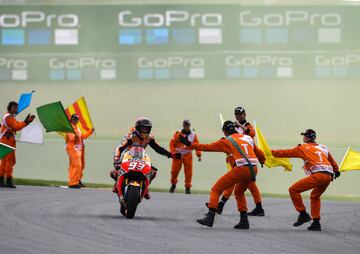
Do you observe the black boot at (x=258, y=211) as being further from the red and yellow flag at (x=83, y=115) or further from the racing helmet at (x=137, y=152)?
the red and yellow flag at (x=83, y=115)

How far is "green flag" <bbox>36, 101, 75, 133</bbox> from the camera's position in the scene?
768 inches

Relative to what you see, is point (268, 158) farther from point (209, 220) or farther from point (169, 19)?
point (169, 19)

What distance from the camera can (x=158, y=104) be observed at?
52875 millimetres

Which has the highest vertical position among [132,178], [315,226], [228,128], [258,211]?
[228,128]

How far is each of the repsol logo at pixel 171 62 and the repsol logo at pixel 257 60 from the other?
4.67 ft

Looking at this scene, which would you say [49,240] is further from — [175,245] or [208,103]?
[208,103]

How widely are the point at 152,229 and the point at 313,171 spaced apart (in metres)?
2.74

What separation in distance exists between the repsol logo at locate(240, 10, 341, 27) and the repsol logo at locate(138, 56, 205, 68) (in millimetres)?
3069

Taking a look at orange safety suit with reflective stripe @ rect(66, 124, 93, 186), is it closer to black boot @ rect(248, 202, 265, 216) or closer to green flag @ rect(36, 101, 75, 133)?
green flag @ rect(36, 101, 75, 133)

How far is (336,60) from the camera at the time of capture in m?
44.8

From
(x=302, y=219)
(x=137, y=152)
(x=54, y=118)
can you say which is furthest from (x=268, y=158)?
(x=54, y=118)

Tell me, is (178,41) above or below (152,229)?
above

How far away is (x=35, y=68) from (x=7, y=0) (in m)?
3.55

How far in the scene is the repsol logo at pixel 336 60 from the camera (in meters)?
44.7
